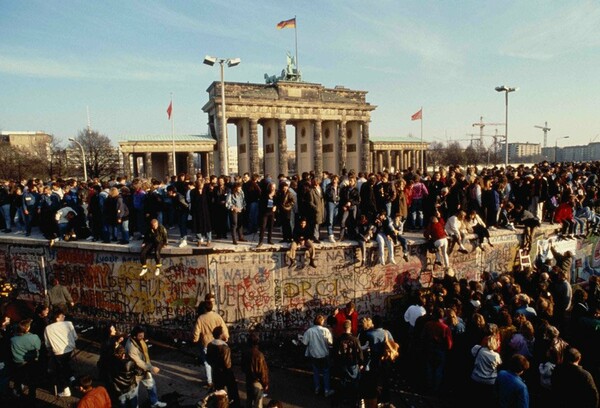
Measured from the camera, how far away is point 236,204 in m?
11.3

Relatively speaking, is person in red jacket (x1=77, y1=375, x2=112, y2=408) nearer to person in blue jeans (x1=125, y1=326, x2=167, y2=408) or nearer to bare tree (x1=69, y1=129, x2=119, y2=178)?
person in blue jeans (x1=125, y1=326, x2=167, y2=408)

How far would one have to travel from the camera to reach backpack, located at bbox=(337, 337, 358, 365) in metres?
7.21

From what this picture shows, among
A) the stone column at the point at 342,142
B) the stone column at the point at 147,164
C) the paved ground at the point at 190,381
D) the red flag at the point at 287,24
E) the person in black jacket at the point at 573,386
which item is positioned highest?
the red flag at the point at 287,24

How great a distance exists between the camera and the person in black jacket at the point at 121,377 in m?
6.57

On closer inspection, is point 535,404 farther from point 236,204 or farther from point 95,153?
point 95,153

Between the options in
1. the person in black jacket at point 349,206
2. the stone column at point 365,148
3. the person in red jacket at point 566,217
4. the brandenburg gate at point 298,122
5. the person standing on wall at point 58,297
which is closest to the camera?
the person standing on wall at point 58,297

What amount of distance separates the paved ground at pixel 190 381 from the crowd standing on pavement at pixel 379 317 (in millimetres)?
322

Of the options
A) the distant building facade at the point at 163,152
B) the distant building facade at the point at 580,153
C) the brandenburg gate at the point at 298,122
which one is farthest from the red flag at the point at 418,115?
the distant building facade at the point at 580,153

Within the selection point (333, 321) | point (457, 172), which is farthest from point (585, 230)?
point (333, 321)

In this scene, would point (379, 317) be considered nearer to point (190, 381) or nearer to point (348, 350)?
point (348, 350)

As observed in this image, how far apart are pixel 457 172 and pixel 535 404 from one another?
7575mm

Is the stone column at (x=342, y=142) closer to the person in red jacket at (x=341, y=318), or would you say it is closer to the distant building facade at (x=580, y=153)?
the person in red jacket at (x=341, y=318)

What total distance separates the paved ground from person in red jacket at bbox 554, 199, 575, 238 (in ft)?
35.0

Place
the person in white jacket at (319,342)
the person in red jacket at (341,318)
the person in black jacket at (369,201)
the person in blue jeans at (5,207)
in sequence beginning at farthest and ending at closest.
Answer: the person in blue jeans at (5,207) < the person in black jacket at (369,201) < the person in red jacket at (341,318) < the person in white jacket at (319,342)
